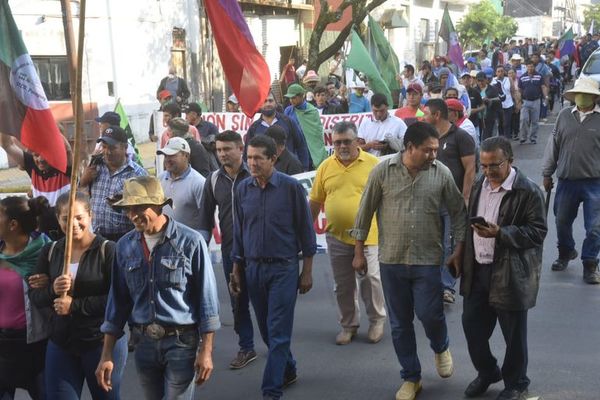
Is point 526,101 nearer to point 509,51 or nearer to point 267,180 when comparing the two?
point 267,180

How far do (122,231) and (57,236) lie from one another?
525 mm

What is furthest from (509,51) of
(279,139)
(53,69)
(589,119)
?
(279,139)

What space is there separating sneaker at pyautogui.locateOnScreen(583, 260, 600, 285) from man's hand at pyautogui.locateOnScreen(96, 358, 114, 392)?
5307 mm

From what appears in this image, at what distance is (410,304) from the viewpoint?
5.45 m

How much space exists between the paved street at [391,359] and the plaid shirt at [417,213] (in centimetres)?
102

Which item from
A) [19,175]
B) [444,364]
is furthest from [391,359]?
[19,175]

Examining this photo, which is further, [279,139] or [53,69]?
[53,69]

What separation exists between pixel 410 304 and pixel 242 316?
139 centimetres

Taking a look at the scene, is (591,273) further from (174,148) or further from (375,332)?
(174,148)

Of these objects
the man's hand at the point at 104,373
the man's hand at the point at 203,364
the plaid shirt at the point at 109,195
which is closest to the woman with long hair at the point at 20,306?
the man's hand at the point at 104,373

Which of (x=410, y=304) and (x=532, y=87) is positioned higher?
(x=532, y=87)

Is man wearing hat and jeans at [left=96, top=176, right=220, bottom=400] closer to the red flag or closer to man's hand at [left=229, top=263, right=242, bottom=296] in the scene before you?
man's hand at [left=229, top=263, right=242, bottom=296]

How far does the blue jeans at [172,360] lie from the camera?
4207mm

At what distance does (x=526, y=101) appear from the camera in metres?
17.4
